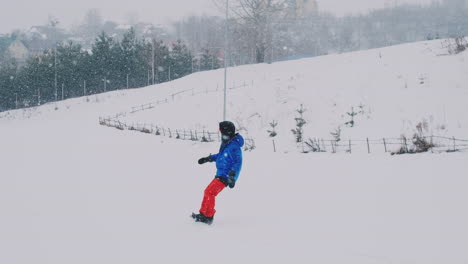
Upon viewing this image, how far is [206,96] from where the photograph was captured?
31375 mm

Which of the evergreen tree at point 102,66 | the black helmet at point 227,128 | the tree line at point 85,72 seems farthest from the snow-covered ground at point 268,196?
the evergreen tree at point 102,66

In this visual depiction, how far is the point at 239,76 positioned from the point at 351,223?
37614 millimetres

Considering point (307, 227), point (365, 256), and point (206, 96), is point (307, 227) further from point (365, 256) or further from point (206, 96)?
point (206, 96)

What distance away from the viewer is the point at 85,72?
63406 millimetres

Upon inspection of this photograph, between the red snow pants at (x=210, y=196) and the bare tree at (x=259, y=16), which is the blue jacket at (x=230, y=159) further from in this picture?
the bare tree at (x=259, y=16)

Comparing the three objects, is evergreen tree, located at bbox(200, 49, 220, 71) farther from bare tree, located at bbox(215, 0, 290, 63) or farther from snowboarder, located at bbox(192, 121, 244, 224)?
snowboarder, located at bbox(192, 121, 244, 224)

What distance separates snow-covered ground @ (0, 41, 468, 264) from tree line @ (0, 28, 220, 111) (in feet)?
155

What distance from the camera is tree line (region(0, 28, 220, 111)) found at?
63.0 m

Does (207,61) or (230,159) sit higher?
(207,61)

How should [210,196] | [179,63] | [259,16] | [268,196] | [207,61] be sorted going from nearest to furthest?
[210,196], [268,196], [259,16], [179,63], [207,61]

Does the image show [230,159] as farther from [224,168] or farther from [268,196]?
[268,196]

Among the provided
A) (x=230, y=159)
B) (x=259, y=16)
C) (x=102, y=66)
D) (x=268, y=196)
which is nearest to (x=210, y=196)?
(x=230, y=159)

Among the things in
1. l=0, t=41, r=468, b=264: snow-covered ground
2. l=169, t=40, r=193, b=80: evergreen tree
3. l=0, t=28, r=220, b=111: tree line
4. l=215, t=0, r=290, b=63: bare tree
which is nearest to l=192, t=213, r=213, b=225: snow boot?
l=0, t=41, r=468, b=264: snow-covered ground

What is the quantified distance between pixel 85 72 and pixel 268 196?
62.8m
